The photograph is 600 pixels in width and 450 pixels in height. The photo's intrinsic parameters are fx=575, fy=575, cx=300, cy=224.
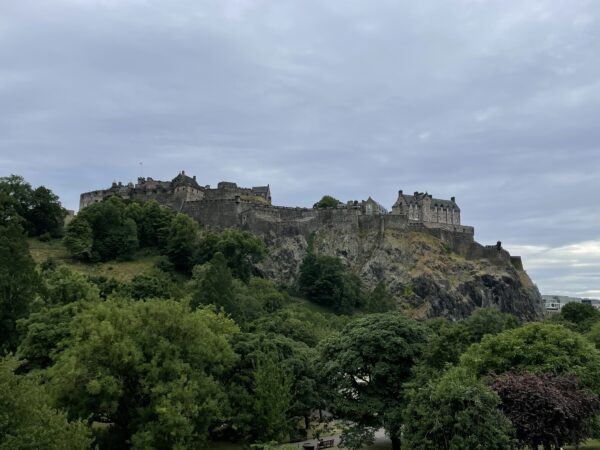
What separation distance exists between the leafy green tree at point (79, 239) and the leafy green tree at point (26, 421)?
66.3 metres

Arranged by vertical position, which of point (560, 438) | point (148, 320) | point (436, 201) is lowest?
point (560, 438)

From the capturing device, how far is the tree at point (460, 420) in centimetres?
2288

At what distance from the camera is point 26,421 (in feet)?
63.4

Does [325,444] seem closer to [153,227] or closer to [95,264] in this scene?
[95,264]

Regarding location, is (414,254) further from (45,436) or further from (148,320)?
(45,436)

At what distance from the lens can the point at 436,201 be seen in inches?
5399

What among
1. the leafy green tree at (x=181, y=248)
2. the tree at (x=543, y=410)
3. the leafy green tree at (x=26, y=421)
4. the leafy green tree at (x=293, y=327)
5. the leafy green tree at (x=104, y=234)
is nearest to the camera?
the leafy green tree at (x=26, y=421)

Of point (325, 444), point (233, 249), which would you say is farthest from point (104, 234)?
point (325, 444)

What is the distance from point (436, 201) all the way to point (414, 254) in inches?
1255

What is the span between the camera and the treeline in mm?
23547

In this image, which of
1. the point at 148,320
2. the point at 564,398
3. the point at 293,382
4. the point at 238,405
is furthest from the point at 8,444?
the point at 564,398

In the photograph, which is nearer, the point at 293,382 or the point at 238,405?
the point at 238,405

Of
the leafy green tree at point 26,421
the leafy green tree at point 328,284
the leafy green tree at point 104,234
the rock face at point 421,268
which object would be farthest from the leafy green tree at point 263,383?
the rock face at point 421,268

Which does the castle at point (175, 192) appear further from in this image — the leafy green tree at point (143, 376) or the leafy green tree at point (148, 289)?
the leafy green tree at point (143, 376)
